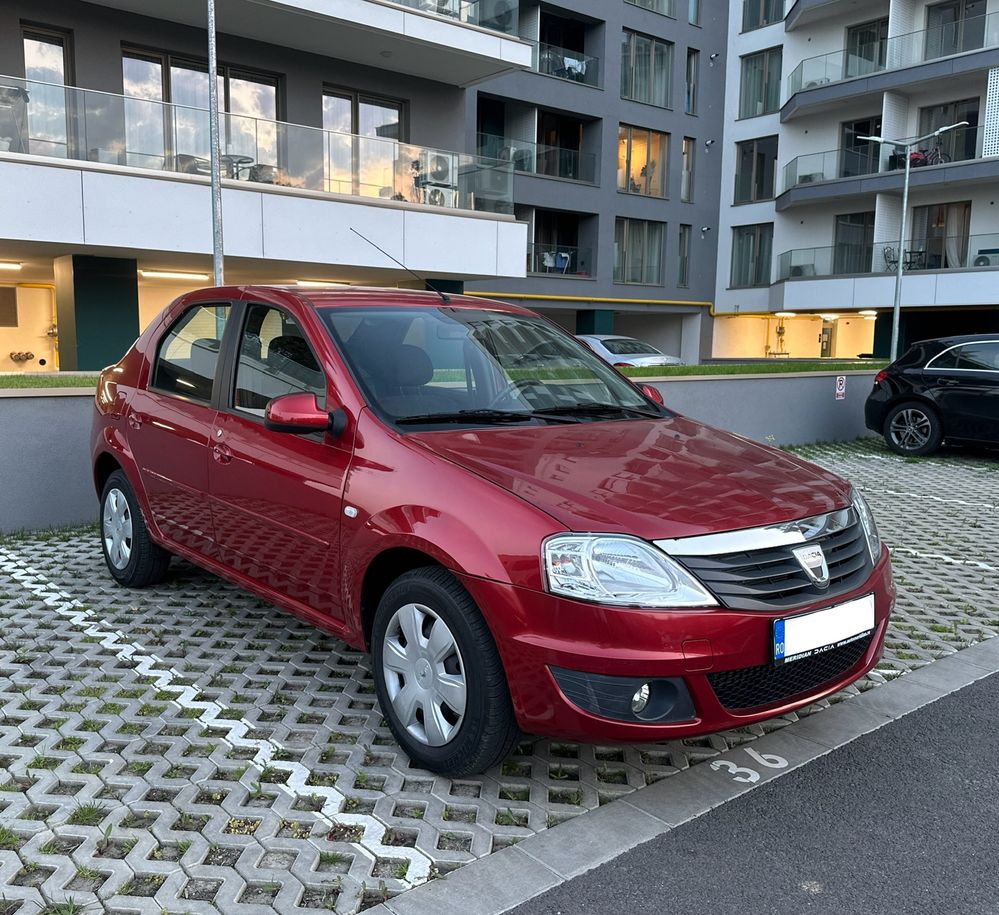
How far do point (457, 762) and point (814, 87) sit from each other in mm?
35449

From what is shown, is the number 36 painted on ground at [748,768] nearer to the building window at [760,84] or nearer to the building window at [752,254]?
the building window at [752,254]

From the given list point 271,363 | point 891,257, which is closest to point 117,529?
point 271,363

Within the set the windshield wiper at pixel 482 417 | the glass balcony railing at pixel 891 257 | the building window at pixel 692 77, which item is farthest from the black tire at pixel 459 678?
the building window at pixel 692 77

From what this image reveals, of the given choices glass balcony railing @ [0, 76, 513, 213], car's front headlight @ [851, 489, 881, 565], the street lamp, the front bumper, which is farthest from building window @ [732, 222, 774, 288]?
the front bumper

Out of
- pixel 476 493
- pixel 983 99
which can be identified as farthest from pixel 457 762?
pixel 983 99

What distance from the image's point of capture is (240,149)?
1622 centimetres

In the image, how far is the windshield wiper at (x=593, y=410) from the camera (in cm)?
411

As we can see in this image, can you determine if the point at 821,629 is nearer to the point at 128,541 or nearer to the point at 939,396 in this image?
the point at 128,541

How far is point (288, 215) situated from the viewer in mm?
17125

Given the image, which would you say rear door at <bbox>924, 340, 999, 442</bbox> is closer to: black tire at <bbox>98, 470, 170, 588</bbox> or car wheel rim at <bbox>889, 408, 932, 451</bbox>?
car wheel rim at <bbox>889, 408, 932, 451</bbox>

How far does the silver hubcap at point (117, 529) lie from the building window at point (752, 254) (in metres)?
34.8

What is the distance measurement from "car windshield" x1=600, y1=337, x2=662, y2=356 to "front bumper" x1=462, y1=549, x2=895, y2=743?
14532mm

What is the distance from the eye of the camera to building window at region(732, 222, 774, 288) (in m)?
37.3

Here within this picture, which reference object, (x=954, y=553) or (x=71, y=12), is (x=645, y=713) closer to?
(x=954, y=553)
